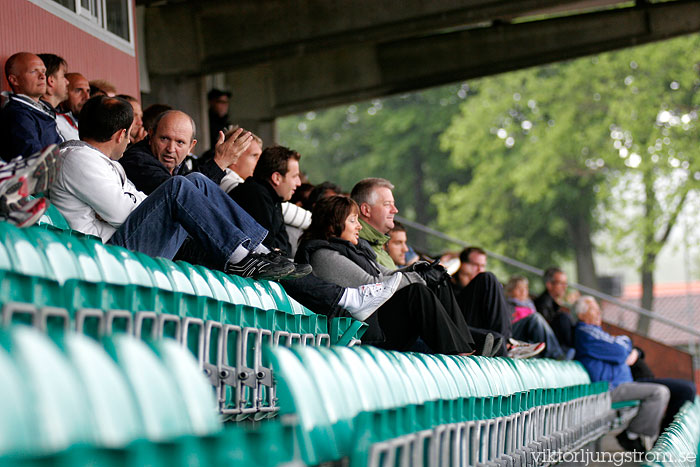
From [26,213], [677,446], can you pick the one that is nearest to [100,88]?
[26,213]

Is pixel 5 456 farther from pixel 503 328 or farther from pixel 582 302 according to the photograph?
pixel 582 302

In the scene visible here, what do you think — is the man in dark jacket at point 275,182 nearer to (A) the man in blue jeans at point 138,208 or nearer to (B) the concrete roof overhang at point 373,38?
(A) the man in blue jeans at point 138,208

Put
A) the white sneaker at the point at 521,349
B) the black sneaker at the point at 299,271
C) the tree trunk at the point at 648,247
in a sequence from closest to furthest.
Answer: the black sneaker at the point at 299,271
the white sneaker at the point at 521,349
the tree trunk at the point at 648,247

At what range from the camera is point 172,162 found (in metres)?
4.39

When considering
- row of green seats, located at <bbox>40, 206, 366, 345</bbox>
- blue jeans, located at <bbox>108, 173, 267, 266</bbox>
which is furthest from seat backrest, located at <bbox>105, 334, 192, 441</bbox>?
blue jeans, located at <bbox>108, 173, 267, 266</bbox>

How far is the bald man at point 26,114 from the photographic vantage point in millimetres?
4301

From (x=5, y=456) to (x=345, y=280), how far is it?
307cm

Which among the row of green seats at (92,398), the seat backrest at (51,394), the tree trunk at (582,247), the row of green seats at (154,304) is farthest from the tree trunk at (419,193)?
the seat backrest at (51,394)

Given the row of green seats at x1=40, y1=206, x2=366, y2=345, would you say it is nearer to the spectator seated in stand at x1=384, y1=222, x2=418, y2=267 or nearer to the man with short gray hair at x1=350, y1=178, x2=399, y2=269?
the man with short gray hair at x1=350, y1=178, x2=399, y2=269

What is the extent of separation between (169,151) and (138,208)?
0.82 meters

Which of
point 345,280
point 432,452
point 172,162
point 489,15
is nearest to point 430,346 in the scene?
point 345,280

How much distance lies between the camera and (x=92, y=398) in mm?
1545

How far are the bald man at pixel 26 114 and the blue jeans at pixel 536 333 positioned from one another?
166 inches

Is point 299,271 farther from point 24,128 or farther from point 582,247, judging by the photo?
point 582,247
